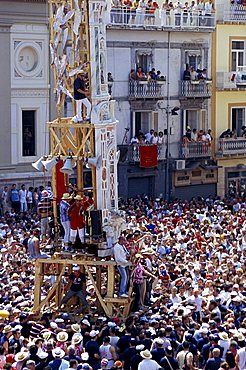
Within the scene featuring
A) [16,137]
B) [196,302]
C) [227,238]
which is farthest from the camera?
[16,137]

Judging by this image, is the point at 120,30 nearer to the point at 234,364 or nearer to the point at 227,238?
the point at 227,238

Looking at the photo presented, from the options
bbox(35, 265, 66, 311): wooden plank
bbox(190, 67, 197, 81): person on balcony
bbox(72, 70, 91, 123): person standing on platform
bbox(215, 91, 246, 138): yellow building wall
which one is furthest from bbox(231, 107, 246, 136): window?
bbox(35, 265, 66, 311): wooden plank

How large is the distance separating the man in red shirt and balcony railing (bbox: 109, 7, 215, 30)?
713 inches

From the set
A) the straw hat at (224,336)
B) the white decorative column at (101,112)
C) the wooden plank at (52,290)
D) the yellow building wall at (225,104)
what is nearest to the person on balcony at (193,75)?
the yellow building wall at (225,104)

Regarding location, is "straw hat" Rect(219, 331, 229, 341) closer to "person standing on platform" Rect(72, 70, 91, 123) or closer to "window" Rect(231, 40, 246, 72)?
"person standing on platform" Rect(72, 70, 91, 123)

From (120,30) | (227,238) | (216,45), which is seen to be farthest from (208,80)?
(227,238)

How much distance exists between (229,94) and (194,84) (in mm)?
2349

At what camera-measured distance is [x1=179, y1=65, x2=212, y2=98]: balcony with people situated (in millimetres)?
40750

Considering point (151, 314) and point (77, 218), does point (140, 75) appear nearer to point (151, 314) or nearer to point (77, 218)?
point (77, 218)

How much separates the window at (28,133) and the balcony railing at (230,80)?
9430mm

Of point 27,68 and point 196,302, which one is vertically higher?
point 27,68

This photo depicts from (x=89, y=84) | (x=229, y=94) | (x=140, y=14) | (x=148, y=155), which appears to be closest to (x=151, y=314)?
(x=89, y=84)

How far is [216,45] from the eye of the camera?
4241 cm

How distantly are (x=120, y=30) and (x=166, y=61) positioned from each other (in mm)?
2792
